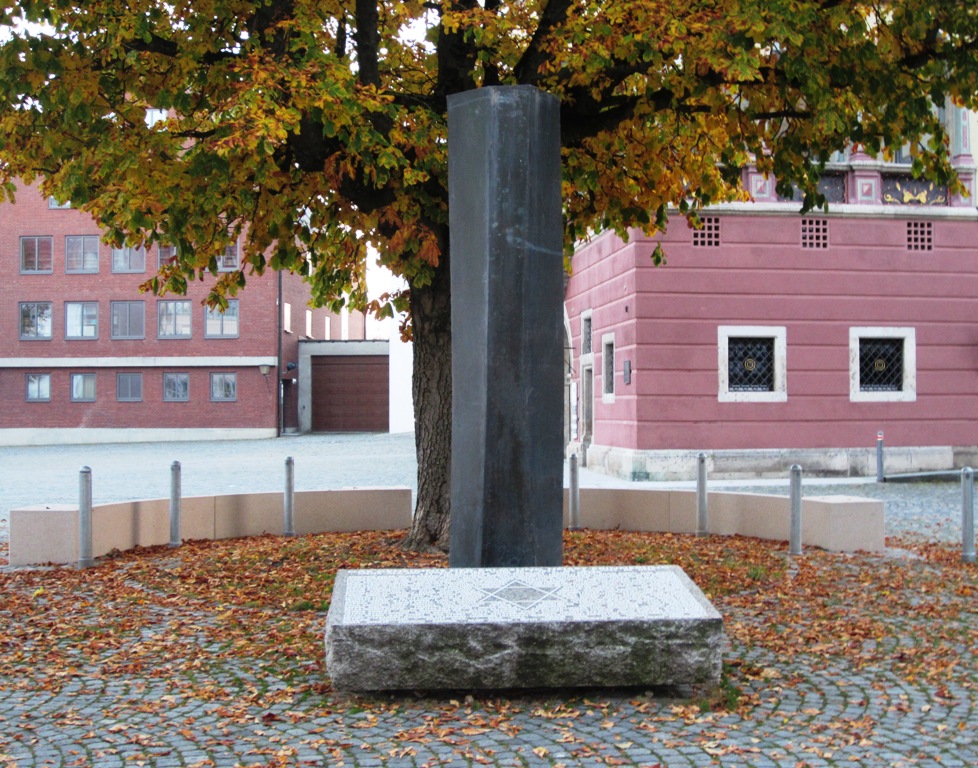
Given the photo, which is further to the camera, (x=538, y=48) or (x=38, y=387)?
(x=38, y=387)

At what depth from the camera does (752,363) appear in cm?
2225

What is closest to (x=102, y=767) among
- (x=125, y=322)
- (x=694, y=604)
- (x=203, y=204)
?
(x=694, y=604)

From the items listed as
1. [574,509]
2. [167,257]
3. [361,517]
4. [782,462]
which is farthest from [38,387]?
[574,509]

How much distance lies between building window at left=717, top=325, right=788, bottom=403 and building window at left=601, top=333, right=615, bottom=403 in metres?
2.75

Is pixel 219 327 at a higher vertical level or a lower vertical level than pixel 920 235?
lower

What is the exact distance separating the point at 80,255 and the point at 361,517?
39972 mm

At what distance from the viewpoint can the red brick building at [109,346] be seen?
49062mm

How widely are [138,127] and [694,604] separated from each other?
6.25 metres

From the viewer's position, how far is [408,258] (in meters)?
10.5

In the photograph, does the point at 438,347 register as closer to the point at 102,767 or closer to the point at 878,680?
the point at 878,680

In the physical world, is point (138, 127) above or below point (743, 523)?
above

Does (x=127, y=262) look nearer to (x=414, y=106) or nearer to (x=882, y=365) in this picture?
(x=882, y=365)

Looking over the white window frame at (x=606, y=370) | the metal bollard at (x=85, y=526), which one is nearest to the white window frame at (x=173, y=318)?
the white window frame at (x=606, y=370)

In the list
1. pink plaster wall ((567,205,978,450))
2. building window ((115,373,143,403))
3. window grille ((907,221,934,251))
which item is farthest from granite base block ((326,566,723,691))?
building window ((115,373,143,403))
